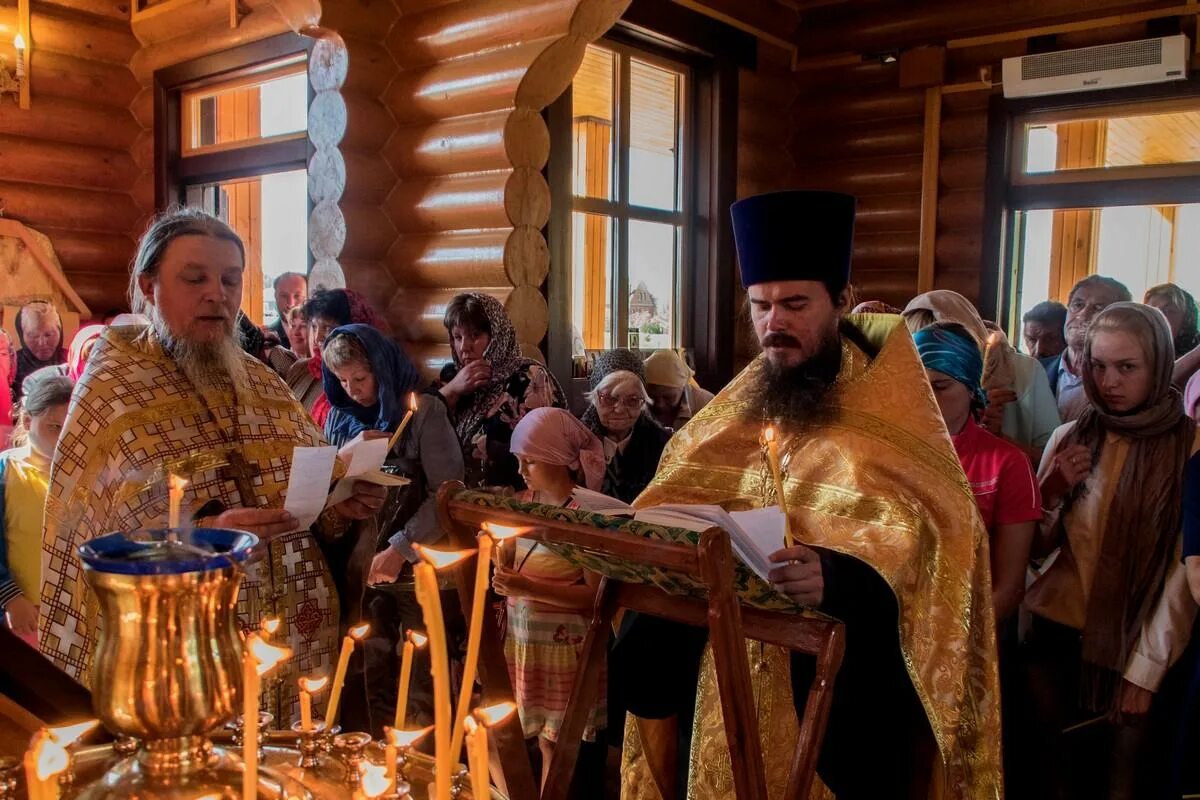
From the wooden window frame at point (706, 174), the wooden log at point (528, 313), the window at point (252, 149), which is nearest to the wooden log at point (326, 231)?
the window at point (252, 149)

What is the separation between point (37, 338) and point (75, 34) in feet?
6.79

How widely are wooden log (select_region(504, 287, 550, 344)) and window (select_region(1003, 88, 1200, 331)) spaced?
10.9 ft

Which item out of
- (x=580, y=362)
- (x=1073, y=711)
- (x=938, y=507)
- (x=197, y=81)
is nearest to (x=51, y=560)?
(x=938, y=507)

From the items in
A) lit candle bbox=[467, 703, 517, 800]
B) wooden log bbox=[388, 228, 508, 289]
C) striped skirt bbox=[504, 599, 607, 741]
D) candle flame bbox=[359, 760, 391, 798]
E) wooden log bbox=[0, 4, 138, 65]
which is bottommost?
striped skirt bbox=[504, 599, 607, 741]

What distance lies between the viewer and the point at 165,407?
2121 millimetres

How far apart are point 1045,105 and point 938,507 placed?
510 centimetres

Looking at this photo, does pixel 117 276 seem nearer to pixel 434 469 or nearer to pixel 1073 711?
pixel 434 469

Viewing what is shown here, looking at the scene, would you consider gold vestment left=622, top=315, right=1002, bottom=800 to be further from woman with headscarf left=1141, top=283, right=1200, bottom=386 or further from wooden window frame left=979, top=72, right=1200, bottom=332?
wooden window frame left=979, top=72, right=1200, bottom=332

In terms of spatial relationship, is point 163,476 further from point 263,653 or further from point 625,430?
point 625,430

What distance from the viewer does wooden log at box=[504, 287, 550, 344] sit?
4715 millimetres

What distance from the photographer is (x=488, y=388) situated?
379 cm

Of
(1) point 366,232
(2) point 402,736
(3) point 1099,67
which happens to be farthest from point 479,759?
(3) point 1099,67

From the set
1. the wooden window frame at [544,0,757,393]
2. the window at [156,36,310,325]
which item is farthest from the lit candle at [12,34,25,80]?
the wooden window frame at [544,0,757,393]

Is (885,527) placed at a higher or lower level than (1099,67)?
lower
